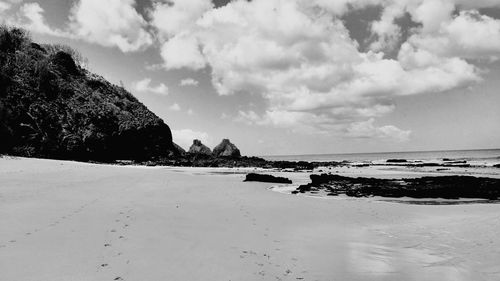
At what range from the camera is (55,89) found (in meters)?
45.8

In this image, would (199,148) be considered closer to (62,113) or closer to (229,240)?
Answer: (62,113)

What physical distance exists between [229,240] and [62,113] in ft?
140

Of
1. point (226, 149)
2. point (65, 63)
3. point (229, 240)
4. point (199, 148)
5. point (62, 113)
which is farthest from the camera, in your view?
point (226, 149)

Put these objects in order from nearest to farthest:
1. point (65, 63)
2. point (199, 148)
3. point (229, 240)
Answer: point (229, 240)
point (65, 63)
point (199, 148)

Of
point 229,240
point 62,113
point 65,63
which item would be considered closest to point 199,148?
point 65,63

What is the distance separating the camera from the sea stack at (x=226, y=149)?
81.9 m

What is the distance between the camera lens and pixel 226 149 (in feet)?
272

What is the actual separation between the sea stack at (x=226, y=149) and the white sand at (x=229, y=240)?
67685 mm

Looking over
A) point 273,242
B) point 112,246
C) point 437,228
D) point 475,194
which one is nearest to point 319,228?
point 273,242

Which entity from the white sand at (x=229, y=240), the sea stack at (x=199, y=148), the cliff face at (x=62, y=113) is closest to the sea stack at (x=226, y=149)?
the sea stack at (x=199, y=148)

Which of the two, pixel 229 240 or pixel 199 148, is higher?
pixel 199 148

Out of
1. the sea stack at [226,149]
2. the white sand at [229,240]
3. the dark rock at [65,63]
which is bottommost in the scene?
the white sand at [229,240]

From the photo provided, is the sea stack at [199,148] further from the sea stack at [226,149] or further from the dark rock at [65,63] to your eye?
the dark rock at [65,63]

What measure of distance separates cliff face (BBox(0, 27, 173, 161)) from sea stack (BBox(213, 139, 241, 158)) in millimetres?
25854
